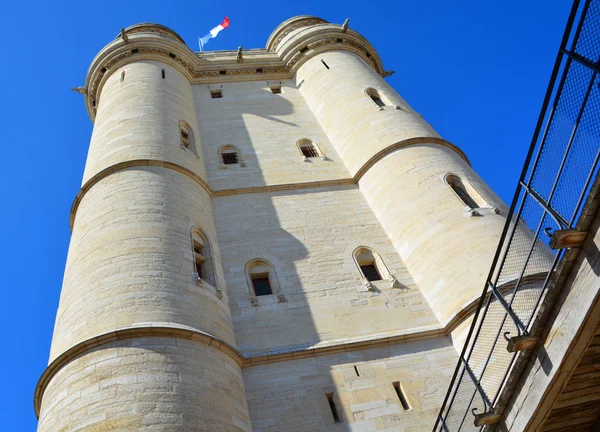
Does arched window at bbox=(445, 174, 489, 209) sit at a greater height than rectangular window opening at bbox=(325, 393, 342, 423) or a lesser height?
greater

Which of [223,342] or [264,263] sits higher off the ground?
[264,263]

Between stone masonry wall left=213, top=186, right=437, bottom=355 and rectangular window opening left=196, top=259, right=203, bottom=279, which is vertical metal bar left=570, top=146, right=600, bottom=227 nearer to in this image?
stone masonry wall left=213, top=186, right=437, bottom=355

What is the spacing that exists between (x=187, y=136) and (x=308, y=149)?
124 inches

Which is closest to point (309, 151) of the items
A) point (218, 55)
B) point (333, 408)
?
point (218, 55)

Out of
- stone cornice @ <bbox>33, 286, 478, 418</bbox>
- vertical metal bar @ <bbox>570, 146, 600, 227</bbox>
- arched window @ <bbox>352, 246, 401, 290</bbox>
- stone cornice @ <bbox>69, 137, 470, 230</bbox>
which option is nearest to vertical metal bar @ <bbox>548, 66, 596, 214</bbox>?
vertical metal bar @ <bbox>570, 146, 600, 227</bbox>

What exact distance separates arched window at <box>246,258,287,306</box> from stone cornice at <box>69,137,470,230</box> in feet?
7.92

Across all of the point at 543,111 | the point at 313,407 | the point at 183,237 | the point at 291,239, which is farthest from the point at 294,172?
the point at 543,111

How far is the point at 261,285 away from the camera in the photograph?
11242 mm

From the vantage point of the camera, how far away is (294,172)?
1448 cm

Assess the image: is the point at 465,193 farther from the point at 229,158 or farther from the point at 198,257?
the point at 229,158

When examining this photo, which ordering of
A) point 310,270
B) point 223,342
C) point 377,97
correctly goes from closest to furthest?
A: point 223,342 < point 310,270 < point 377,97

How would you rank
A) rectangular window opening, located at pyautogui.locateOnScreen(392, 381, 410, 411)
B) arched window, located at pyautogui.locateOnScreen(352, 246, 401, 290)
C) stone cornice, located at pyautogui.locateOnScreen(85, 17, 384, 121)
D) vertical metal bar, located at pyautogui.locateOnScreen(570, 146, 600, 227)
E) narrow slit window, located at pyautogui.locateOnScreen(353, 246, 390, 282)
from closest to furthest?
vertical metal bar, located at pyautogui.locateOnScreen(570, 146, 600, 227) → rectangular window opening, located at pyautogui.locateOnScreen(392, 381, 410, 411) → arched window, located at pyautogui.locateOnScreen(352, 246, 401, 290) → narrow slit window, located at pyautogui.locateOnScreen(353, 246, 390, 282) → stone cornice, located at pyautogui.locateOnScreen(85, 17, 384, 121)

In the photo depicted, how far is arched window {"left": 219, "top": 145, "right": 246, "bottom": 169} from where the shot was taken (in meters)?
14.8

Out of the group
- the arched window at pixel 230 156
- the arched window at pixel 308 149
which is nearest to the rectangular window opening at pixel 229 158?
the arched window at pixel 230 156
